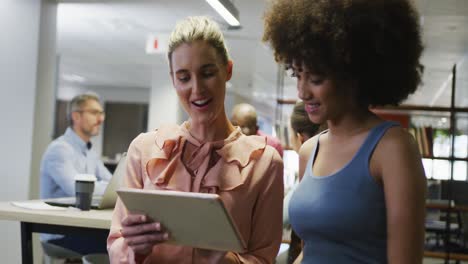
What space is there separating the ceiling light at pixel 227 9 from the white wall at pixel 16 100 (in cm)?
175

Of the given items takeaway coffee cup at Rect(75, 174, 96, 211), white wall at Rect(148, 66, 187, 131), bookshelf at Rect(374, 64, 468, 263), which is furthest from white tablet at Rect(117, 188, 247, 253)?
white wall at Rect(148, 66, 187, 131)

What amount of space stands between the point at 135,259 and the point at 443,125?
5.31 metres

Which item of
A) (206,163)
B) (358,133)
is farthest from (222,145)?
(358,133)

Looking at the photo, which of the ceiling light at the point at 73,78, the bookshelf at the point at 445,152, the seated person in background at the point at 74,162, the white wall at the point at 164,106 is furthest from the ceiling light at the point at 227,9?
the ceiling light at the point at 73,78

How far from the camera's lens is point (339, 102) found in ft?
3.91

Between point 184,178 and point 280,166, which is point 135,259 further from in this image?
point 280,166

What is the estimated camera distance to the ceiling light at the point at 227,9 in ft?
A: 14.4

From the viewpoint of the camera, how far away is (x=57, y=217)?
236 centimetres

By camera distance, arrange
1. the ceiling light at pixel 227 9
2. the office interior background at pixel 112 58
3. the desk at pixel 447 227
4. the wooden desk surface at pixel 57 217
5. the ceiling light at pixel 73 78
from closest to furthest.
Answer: the wooden desk surface at pixel 57 217
the ceiling light at pixel 227 9
the office interior background at pixel 112 58
the desk at pixel 447 227
the ceiling light at pixel 73 78

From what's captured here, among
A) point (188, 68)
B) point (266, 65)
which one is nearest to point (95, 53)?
point (266, 65)

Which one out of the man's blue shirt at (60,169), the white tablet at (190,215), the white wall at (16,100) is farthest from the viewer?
the white wall at (16,100)

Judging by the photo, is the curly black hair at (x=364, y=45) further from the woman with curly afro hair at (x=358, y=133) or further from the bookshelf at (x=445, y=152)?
the bookshelf at (x=445, y=152)

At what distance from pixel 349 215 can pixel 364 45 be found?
0.34 metres

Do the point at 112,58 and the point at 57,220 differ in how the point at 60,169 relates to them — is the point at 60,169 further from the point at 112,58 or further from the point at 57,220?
the point at 112,58
